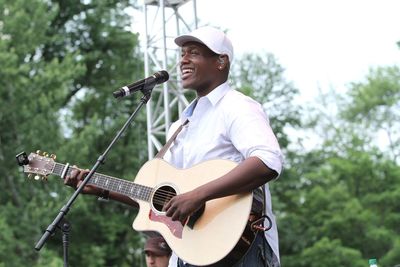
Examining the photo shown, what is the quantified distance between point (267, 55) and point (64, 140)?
9.47 m

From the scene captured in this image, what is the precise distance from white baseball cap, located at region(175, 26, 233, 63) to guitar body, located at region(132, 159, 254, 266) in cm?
56

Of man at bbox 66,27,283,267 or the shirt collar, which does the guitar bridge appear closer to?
man at bbox 66,27,283,267

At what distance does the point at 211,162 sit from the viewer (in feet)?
11.9

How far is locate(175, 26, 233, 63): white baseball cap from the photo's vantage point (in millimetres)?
3760

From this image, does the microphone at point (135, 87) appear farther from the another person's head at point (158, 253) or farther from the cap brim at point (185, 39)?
the another person's head at point (158, 253)

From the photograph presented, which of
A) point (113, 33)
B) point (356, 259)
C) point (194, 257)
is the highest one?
point (194, 257)

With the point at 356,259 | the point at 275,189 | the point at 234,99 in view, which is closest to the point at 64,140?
the point at 275,189

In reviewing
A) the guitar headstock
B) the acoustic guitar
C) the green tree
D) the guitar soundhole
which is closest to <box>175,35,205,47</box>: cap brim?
the acoustic guitar

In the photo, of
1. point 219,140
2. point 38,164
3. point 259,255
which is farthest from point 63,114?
point 259,255

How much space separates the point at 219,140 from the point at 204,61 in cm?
41

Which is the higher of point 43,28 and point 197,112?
point 197,112

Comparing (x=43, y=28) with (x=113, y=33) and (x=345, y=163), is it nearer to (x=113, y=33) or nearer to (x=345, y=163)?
(x=113, y=33)

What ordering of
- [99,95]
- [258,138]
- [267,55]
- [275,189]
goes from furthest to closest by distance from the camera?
[267,55]
[275,189]
[99,95]
[258,138]

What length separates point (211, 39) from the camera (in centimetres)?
378
